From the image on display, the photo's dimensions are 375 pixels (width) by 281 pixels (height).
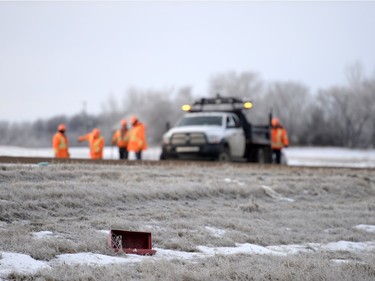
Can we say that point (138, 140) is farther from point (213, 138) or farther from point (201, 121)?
point (213, 138)

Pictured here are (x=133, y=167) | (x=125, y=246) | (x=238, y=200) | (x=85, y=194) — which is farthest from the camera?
(x=133, y=167)

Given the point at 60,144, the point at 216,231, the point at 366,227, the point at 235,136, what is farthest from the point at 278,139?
the point at 216,231

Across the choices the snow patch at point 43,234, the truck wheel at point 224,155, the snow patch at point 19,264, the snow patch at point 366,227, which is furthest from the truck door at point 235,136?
the snow patch at point 19,264

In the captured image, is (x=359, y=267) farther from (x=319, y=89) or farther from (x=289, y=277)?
(x=319, y=89)

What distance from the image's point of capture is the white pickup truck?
2044cm

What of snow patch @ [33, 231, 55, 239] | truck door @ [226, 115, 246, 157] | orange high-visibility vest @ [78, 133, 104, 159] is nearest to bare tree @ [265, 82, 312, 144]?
truck door @ [226, 115, 246, 157]

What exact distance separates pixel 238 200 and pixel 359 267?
17.8 ft

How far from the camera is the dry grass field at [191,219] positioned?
7.18 m

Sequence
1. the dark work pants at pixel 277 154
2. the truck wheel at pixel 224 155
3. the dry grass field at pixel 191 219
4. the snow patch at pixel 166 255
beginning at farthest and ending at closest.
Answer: the dark work pants at pixel 277 154, the truck wheel at pixel 224 155, the dry grass field at pixel 191 219, the snow patch at pixel 166 255

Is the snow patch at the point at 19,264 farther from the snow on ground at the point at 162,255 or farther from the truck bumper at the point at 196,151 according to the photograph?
the truck bumper at the point at 196,151

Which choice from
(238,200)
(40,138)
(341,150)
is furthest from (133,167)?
(40,138)

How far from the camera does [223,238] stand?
9.36 meters

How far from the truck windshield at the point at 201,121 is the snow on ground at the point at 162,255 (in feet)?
37.6

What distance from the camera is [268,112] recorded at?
7706 cm
